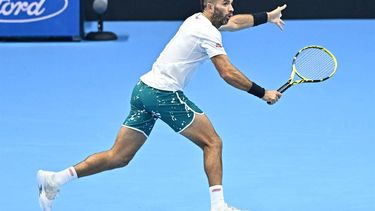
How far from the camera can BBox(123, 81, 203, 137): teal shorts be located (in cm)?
668

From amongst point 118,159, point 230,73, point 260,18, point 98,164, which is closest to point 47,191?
point 98,164

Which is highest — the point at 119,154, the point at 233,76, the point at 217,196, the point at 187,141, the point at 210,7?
the point at 210,7

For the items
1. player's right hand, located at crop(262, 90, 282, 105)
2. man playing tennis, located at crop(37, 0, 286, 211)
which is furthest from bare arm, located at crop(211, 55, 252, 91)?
player's right hand, located at crop(262, 90, 282, 105)

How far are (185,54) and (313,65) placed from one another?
1253 millimetres

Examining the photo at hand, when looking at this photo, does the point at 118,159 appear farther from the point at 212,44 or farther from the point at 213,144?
the point at 212,44

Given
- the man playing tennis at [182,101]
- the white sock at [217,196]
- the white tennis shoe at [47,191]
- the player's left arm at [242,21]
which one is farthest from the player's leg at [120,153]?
the player's left arm at [242,21]

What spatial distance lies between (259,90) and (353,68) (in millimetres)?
6399

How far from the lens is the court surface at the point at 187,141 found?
25.2ft

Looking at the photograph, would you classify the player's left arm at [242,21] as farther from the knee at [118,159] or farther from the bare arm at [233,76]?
the knee at [118,159]

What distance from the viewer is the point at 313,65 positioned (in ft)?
24.6

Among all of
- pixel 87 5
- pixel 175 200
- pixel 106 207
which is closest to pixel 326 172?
pixel 175 200

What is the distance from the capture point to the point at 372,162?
8.53 meters

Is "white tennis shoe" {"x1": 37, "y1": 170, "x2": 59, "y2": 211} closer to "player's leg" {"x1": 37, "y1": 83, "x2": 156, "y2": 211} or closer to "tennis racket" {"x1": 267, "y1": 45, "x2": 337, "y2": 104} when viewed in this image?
"player's leg" {"x1": 37, "y1": 83, "x2": 156, "y2": 211}

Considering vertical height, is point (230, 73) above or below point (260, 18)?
below
